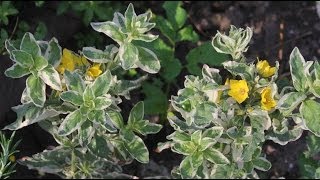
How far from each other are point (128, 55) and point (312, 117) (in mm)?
602

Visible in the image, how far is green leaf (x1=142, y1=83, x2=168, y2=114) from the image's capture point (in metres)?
2.59

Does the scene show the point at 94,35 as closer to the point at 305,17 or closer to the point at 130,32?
the point at 130,32

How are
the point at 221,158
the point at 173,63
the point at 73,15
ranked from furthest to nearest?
the point at 73,15, the point at 173,63, the point at 221,158

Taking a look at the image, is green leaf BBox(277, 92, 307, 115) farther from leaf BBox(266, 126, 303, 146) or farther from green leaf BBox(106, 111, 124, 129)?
green leaf BBox(106, 111, 124, 129)

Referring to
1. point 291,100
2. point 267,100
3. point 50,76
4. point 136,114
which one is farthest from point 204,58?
point 50,76

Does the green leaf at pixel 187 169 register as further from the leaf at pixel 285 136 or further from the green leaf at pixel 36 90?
the green leaf at pixel 36 90

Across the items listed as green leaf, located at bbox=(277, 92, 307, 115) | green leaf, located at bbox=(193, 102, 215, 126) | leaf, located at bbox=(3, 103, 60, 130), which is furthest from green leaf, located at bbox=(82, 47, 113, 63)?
green leaf, located at bbox=(277, 92, 307, 115)

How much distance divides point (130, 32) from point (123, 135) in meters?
0.41

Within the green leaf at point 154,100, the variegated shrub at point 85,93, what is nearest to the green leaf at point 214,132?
the variegated shrub at point 85,93

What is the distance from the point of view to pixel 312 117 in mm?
1864

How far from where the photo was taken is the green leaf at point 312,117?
1.86m

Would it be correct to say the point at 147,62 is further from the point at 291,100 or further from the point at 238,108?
the point at 291,100

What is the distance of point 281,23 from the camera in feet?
9.64

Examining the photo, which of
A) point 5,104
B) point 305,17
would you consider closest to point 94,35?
point 5,104
